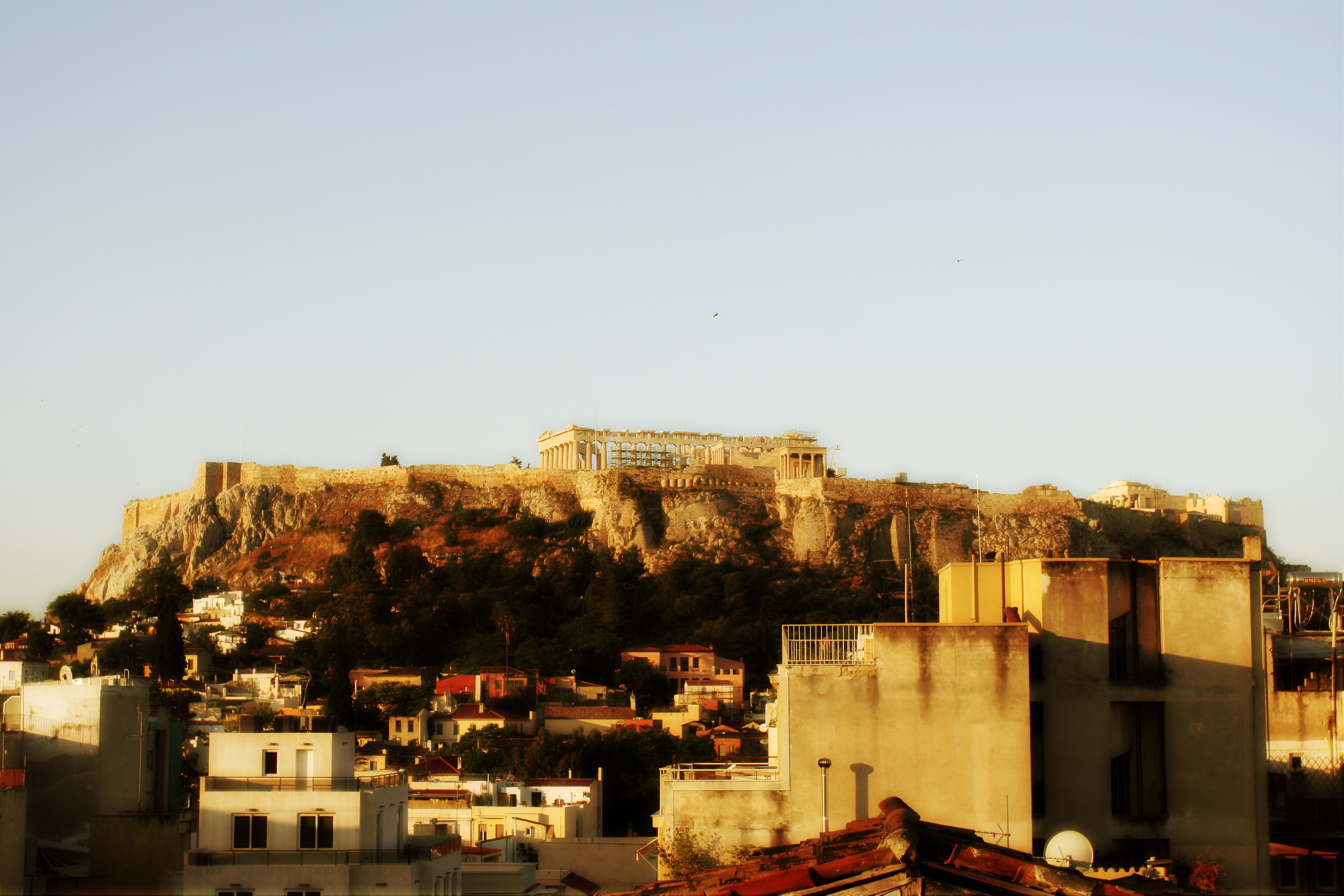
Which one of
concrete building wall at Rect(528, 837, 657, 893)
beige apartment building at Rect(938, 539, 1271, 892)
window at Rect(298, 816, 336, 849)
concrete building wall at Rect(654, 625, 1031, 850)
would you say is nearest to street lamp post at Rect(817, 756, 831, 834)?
concrete building wall at Rect(654, 625, 1031, 850)

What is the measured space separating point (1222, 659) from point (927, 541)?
76381mm

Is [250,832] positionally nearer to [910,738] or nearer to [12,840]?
[12,840]

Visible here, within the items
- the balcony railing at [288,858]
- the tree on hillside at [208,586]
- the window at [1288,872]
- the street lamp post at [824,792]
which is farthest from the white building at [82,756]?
the tree on hillside at [208,586]

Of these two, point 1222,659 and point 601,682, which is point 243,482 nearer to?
point 601,682

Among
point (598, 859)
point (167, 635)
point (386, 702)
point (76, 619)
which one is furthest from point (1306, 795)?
point (76, 619)

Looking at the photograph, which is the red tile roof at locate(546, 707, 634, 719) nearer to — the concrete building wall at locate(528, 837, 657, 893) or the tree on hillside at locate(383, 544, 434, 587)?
the tree on hillside at locate(383, 544, 434, 587)

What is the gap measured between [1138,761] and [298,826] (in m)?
10.8

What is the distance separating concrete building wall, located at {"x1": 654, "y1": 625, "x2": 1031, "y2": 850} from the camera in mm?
20859

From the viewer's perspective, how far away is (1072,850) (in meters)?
17.7

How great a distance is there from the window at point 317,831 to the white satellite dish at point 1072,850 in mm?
8842

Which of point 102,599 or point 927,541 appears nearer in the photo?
point 927,541

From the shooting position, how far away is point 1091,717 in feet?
72.3

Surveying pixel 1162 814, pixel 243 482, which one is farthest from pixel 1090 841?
pixel 243 482

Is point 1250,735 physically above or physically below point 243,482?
below
